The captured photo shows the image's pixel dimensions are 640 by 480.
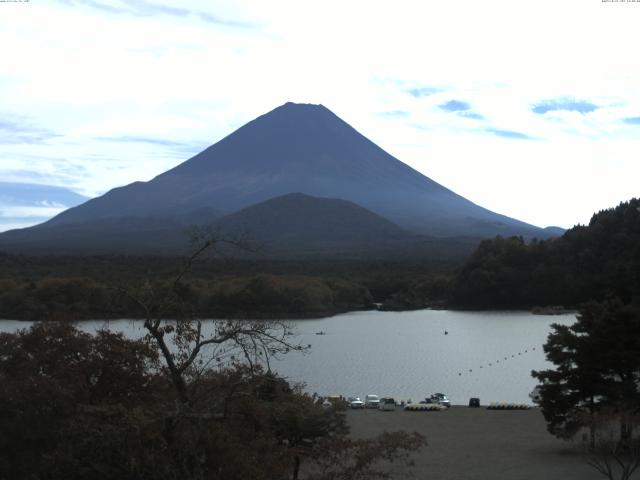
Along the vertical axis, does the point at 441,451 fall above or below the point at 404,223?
below

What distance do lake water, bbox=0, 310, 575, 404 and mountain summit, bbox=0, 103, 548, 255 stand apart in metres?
75.7

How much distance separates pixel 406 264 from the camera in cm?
6531

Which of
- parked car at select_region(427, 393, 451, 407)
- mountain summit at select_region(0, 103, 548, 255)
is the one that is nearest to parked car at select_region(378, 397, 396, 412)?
parked car at select_region(427, 393, 451, 407)

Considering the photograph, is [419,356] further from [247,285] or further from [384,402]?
[247,285]

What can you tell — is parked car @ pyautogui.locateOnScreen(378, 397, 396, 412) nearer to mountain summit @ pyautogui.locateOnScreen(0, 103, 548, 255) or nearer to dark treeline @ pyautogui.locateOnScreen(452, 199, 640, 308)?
dark treeline @ pyautogui.locateOnScreen(452, 199, 640, 308)

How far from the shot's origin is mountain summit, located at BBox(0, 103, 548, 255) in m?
119

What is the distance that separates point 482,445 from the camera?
14.0 meters

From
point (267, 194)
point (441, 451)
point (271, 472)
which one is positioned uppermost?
point (267, 194)

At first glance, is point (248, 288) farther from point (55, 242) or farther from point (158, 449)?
point (55, 242)

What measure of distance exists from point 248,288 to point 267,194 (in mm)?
79177

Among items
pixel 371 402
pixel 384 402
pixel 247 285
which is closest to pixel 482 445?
pixel 384 402

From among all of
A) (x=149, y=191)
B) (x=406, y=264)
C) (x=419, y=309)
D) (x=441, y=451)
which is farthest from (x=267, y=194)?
(x=441, y=451)

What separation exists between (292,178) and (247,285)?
83294mm

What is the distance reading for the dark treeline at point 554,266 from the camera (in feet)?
147
